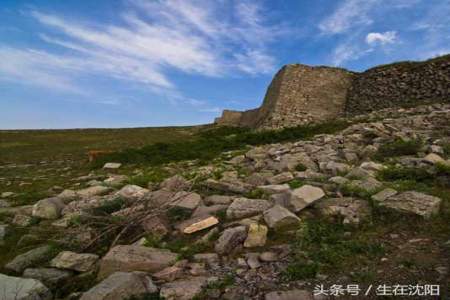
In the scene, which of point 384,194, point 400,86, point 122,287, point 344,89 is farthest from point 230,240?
point 344,89

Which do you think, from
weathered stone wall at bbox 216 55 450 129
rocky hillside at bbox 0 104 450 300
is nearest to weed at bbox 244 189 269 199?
rocky hillside at bbox 0 104 450 300

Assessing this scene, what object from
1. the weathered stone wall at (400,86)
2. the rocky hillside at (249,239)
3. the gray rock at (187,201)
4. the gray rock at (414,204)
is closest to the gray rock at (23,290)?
the rocky hillside at (249,239)

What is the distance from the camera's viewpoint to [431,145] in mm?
9289

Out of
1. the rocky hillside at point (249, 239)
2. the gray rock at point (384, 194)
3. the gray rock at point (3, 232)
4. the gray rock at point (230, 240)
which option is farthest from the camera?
the gray rock at point (3, 232)

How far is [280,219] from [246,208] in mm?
739

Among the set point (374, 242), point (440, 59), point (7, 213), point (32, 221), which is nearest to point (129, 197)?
point (32, 221)

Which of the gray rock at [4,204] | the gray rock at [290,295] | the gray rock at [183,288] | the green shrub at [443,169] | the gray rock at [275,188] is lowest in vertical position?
the gray rock at [4,204]

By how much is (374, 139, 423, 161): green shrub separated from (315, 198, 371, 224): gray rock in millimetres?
3865

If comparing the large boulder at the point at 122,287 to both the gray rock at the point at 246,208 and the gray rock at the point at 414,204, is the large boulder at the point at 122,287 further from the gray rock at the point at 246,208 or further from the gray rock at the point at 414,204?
the gray rock at the point at 414,204

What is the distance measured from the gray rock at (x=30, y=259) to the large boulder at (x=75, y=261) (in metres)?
0.35

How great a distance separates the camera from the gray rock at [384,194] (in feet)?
18.7

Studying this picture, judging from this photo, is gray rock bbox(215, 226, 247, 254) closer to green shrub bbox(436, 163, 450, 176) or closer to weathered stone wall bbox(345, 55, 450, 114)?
green shrub bbox(436, 163, 450, 176)

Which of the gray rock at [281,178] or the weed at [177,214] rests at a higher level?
the gray rock at [281,178]

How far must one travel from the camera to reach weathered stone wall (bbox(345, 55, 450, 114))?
20422 mm
